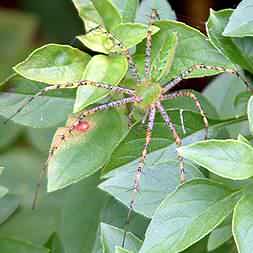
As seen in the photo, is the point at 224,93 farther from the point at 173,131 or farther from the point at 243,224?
the point at 243,224

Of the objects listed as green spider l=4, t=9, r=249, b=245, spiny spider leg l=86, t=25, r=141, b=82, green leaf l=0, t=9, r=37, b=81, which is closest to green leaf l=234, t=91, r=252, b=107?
green spider l=4, t=9, r=249, b=245

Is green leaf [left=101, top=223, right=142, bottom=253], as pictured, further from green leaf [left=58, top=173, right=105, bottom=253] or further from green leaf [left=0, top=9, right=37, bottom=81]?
green leaf [left=0, top=9, right=37, bottom=81]

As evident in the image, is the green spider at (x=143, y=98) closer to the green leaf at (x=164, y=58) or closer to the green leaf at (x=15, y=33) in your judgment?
the green leaf at (x=164, y=58)

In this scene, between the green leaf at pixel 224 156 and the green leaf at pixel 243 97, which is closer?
the green leaf at pixel 224 156

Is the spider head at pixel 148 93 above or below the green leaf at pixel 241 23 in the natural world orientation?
below

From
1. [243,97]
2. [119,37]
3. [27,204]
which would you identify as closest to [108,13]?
[119,37]

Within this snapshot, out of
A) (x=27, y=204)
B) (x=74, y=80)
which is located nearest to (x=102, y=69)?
(x=74, y=80)

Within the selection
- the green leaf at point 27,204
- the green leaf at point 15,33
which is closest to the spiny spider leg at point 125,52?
the green leaf at point 27,204
